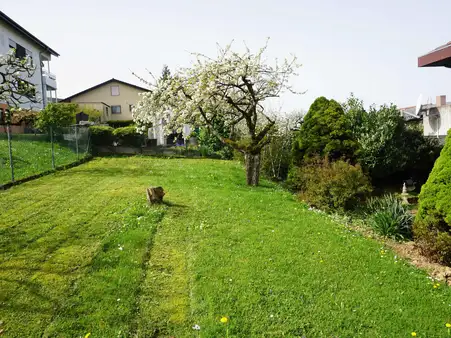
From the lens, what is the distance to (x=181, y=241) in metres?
5.61

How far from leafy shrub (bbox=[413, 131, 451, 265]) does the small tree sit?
16.7ft

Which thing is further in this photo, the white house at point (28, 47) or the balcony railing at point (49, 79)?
the balcony railing at point (49, 79)

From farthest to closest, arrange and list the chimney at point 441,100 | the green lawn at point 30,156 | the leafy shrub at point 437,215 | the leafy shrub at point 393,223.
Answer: the chimney at point 441,100
the green lawn at point 30,156
the leafy shrub at point 393,223
the leafy shrub at point 437,215

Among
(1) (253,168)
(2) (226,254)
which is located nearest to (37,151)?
(1) (253,168)

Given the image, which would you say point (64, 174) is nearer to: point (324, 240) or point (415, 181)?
point (324, 240)

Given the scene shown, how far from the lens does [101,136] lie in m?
20.7

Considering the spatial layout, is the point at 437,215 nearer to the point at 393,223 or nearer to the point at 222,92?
the point at 393,223

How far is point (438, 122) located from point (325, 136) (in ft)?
19.6

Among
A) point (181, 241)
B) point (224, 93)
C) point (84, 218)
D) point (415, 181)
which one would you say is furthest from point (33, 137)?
point (415, 181)

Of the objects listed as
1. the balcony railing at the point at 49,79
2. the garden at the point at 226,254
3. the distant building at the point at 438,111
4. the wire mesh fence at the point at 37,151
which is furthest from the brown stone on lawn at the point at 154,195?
the balcony railing at the point at 49,79

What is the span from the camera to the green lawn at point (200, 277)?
11.3 feet

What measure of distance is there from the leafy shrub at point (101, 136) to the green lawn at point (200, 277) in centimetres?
1360

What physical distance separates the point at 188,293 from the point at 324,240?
9.13 feet

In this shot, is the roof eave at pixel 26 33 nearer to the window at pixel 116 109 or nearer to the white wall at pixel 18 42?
the white wall at pixel 18 42
